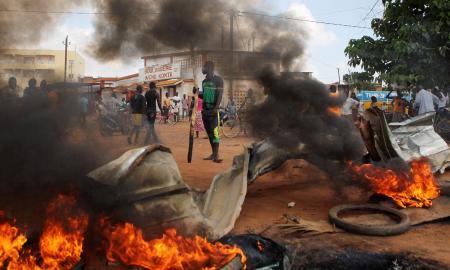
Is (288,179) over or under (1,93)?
under

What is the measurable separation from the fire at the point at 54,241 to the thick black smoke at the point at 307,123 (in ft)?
9.84

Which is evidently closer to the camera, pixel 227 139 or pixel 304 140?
pixel 304 140

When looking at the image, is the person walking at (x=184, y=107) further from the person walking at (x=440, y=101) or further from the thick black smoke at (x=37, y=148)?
the thick black smoke at (x=37, y=148)

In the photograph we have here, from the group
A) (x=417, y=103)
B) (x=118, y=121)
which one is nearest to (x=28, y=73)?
(x=118, y=121)

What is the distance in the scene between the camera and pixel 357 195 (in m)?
6.04

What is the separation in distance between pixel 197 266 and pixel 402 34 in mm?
9749

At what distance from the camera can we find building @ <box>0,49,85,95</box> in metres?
4.41

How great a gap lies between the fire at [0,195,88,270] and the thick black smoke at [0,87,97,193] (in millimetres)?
464

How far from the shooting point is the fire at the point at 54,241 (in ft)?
10.9

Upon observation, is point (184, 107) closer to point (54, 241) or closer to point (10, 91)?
point (10, 91)

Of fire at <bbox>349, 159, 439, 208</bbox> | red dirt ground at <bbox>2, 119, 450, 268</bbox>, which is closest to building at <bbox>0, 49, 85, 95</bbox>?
red dirt ground at <bbox>2, 119, 450, 268</bbox>

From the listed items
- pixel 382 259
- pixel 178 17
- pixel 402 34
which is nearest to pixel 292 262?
pixel 382 259

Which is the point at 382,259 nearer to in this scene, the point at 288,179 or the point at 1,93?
the point at 288,179

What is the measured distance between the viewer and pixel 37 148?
165 inches
